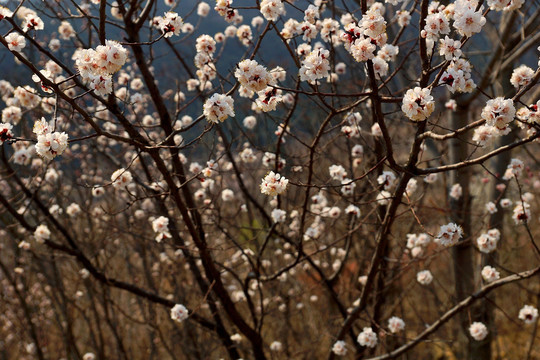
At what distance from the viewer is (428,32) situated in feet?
6.75

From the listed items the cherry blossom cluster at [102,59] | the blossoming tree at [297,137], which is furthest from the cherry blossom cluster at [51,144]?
the cherry blossom cluster at [102,59]

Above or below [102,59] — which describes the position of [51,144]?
below

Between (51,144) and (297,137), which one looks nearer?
(51,144)

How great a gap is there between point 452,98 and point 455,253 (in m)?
1.91

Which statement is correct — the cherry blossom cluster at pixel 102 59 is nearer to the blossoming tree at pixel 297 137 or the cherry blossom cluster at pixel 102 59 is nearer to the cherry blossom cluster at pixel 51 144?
the blossoming tree at pixel 297 137

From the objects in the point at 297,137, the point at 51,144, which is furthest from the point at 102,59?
the point at 297,137

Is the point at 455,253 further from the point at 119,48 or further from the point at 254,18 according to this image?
the point at 119,48

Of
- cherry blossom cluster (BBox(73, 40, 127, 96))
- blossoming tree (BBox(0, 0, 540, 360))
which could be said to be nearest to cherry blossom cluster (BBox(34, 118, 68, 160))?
blossoming tree (BBox(0, 0, 540, 360))

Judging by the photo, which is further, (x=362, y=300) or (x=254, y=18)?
(x=254, y=18)

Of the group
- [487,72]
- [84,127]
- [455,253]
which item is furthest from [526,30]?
[84,127]

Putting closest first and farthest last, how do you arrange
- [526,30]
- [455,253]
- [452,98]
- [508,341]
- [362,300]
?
1. [362,300]
2. [526,30]
3. [452,98]
4. [455,253]
5. [508,341]

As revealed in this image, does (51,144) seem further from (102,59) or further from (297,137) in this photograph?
(297,137)

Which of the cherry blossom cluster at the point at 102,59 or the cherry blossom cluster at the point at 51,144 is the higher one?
the cherry blossom cluster at the point at 102,59

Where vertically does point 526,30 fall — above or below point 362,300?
above
